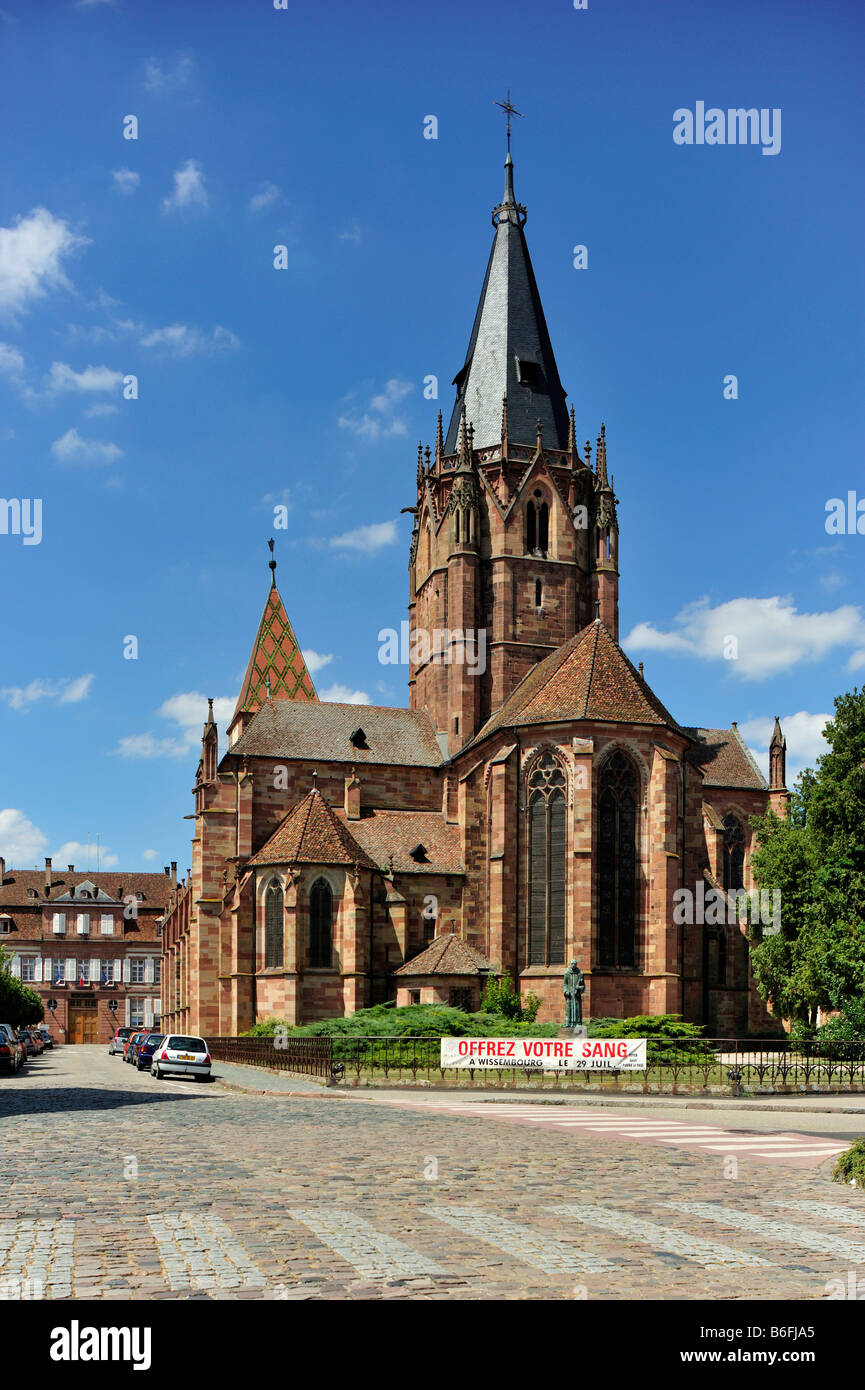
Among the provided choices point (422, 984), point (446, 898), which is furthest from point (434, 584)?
point (422, 984)

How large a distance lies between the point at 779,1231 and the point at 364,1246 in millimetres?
3381

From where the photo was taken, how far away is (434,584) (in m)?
63.0

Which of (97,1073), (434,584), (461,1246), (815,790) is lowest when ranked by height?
(97,1073)

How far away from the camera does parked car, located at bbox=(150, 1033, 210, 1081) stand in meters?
36.6

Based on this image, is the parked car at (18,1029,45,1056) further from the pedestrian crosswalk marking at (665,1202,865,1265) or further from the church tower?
the pedestrian crosswalk marking at (665,1202,865,1265)

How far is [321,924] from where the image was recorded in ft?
173

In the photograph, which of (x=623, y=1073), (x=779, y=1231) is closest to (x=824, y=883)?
(x=623, y=1073)

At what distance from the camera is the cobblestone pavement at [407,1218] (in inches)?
313

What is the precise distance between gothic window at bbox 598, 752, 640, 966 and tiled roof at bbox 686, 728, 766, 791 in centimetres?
1371

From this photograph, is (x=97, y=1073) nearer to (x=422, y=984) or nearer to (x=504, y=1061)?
(x=422, y=984)
